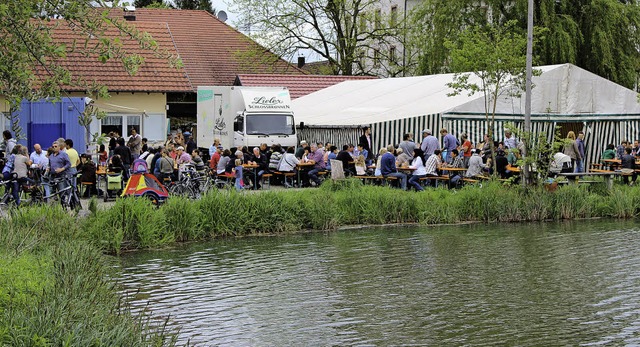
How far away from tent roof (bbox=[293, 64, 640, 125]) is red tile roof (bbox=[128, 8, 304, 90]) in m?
15.9

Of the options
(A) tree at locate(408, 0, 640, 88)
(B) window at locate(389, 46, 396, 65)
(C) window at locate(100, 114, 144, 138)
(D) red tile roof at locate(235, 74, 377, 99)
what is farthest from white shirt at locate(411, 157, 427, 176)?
(B) window at locate(389, 46, 396, 65)

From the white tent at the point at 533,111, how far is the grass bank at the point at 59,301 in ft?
58.6

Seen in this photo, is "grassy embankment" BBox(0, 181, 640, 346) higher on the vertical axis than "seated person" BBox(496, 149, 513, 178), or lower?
lower

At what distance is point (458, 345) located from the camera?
35.3 feet

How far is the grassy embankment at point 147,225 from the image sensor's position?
8609 mm

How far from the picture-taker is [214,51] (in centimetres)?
5450

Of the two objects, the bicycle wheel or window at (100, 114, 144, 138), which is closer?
the bicycle wheel

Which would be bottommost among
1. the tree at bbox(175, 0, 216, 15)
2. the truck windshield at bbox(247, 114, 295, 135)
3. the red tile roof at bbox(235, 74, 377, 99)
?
the truck windshield at bbox(247, 114, 295, 135)

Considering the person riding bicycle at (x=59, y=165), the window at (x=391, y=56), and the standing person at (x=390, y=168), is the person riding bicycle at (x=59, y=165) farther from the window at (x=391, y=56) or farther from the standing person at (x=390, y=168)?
the window at (x=391, y=56)

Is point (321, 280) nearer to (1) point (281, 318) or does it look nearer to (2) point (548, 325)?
(1) point (281, 318)

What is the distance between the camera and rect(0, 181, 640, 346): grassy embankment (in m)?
8.61

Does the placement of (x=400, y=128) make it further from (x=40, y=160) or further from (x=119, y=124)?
(x=119, y=124)

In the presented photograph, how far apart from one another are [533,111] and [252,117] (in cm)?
949

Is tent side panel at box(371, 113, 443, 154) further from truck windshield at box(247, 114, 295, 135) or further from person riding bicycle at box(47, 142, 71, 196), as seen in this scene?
person riding bicycle at box(47, 142, 71, 196)
